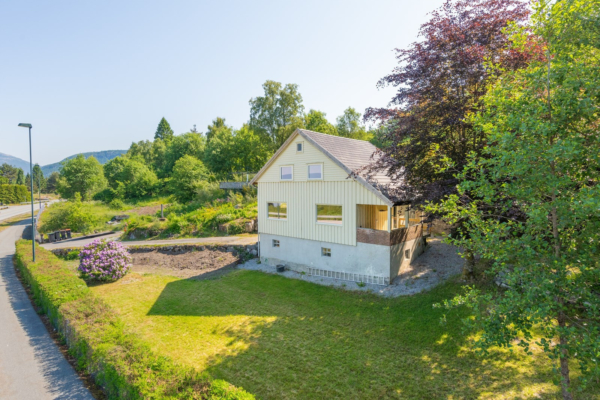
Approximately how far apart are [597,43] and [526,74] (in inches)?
41.9

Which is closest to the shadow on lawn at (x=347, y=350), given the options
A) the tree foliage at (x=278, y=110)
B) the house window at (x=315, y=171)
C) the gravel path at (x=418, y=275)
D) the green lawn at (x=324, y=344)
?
the green lawn at (x=324, y=344)

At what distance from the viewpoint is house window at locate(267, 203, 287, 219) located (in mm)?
19156

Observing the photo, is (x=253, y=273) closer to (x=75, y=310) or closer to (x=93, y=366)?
(x=75, y=310)

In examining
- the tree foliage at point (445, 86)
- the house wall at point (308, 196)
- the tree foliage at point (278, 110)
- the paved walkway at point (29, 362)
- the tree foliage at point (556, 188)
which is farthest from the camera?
the tree foliage at point (278, 110)

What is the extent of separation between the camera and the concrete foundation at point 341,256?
48.1ft

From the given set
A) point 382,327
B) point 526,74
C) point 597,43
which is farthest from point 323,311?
point 597,43

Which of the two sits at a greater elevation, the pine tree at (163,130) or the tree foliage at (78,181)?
the pine tree at (163,130)

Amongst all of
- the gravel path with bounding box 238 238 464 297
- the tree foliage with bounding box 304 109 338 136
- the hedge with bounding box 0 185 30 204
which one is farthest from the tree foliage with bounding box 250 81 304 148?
the hedge with bounding box 0 185 30 204

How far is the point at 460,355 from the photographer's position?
8977mm

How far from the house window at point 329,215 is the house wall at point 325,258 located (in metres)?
1.20

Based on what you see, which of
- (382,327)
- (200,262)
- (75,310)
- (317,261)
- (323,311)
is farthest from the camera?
(200,262)

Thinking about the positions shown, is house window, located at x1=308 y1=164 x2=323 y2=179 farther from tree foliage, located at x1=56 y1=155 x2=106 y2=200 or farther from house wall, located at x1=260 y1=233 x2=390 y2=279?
tree foliage, located at x1=56 y1=155 x2=106 y2=200

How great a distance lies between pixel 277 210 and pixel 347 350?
11.1 meters

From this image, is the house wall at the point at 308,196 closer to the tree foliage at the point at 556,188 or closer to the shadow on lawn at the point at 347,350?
the shadow on lawn at the point at 347,350
